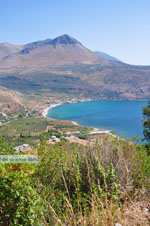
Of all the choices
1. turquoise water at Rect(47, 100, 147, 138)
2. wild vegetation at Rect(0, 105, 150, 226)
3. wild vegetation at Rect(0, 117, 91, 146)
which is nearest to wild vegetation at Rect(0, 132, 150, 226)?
wild vegetation at Rect(0, 105, 150, 226)

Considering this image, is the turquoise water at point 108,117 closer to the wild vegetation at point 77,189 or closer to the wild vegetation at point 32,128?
the wild vegetation at point 32,128

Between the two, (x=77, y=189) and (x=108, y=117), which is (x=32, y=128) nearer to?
(x=108, y=117)

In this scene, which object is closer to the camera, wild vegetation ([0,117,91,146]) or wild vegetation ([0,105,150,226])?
wild vegetation ([0,105,150,226])

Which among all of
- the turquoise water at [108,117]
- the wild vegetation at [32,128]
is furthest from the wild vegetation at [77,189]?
the turquoise water at [108,117]

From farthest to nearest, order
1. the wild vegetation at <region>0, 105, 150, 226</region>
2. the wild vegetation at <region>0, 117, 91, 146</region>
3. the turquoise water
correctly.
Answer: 1. the turquoise water
2. the wild vegetation at <region>0, 117, 91, 146</region>
3. the wild vegetation at <region>0, 105, 150, 226</region>

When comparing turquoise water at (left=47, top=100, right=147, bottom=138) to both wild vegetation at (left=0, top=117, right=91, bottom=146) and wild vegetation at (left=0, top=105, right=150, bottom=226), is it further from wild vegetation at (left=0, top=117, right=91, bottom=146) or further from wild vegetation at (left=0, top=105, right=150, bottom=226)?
wild vegetation at (left=0, top=105, right=150, bottom=226)

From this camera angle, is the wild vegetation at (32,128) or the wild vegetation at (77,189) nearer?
the wild vegetation at (77,189)

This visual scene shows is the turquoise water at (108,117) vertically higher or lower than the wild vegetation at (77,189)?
lower

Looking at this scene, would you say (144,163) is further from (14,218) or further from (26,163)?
(14,218)
